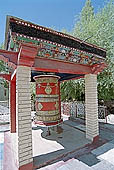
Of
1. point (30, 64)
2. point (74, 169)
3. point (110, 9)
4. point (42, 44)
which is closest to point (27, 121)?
point (30, 64)

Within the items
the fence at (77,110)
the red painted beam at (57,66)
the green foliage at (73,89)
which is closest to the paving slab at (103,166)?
the red painted beam at (57,66)

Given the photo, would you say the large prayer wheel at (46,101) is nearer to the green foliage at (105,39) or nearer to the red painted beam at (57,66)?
the red painted beam at (57,66)

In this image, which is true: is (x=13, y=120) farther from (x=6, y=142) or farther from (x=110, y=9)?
(x=110, y=9)

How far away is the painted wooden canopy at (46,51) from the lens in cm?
234

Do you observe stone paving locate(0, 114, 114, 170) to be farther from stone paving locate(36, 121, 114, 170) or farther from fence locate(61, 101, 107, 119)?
fence locate(61, 101, 107, 119)

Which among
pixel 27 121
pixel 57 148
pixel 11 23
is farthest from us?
pixel 57 148

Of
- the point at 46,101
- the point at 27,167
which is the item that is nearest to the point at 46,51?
the point at 46,101

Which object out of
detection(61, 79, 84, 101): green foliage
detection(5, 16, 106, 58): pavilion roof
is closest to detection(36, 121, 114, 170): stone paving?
detection(5, 16, 106, 58): pavilion roof

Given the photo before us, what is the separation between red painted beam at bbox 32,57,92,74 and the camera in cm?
303

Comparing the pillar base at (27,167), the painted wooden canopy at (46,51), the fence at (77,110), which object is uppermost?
the painted wooden canopy at (46,51)

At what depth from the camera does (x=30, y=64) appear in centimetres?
276

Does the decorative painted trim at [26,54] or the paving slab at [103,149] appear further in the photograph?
the paving slab at [103,149]

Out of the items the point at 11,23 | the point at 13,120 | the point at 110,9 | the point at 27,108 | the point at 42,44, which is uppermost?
the point at 110,9

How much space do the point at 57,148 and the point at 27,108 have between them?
1775mm
